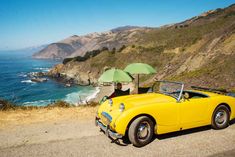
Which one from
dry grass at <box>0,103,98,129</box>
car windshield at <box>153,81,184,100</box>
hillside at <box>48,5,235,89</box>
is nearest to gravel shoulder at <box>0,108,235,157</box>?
dry grass at <box>0,103,98,129</box>

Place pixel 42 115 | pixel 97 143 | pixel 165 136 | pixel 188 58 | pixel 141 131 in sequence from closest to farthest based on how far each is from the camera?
1. pixel 141 131
2. pixel 97 143
3. pixel 165 136
4. pixel 42 115
5. pixel 188 58

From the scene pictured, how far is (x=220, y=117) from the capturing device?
7.25 m

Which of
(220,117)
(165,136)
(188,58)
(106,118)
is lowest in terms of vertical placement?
(165,136)

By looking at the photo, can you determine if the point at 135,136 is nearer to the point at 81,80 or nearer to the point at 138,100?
the point at 138,100

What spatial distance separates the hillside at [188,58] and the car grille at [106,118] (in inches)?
504

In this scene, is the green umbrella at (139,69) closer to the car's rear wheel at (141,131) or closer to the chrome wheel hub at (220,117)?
the chrome wheel hub at (220,117)

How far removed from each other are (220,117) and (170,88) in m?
1.81

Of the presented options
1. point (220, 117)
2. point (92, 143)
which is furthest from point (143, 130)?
point (220, 117)

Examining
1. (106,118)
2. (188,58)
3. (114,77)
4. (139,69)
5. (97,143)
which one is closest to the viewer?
(97,143)

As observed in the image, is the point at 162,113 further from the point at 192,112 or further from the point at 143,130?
the point at 192,112

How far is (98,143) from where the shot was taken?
6148 mm

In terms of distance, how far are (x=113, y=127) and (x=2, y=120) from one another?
4973 mm

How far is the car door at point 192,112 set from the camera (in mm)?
6449

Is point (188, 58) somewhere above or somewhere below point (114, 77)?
above
